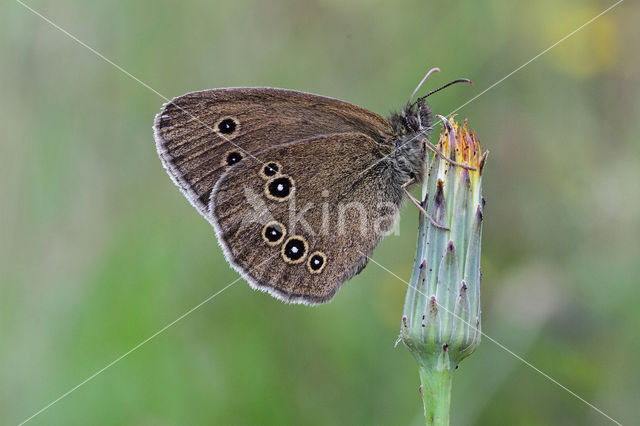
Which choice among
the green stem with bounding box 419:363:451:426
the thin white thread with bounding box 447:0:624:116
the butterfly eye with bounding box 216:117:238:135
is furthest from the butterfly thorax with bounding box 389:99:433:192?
the green stem with bounding box 419:363:451:426

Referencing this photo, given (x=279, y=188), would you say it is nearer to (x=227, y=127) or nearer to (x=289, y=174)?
(x=289, y=174)

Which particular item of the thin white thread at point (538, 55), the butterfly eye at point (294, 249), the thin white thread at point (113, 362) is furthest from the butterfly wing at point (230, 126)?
the thin white thread at point (538, 55)

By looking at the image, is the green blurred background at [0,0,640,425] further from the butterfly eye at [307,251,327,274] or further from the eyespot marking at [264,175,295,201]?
the eyespot marking at [264,175,295,201]

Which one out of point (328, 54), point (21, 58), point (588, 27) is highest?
point (588, 27)

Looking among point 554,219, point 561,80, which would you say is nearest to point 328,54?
point 561,80

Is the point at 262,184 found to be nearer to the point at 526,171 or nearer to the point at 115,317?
the point at 115,317

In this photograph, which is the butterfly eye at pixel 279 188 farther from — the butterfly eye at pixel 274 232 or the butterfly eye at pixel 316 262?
the butterfly eye at pixel 316 262

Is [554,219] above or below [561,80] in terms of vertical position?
below

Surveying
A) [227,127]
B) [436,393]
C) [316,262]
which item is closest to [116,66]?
[227,127]
